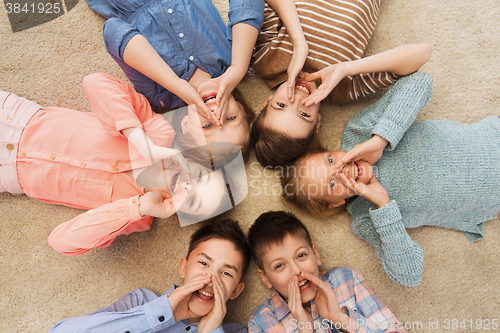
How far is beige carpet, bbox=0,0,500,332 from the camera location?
102cm

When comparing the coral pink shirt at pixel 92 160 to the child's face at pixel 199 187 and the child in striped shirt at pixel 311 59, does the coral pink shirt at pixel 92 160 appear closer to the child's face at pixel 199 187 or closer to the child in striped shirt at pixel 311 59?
the child's face at pixel 199 187

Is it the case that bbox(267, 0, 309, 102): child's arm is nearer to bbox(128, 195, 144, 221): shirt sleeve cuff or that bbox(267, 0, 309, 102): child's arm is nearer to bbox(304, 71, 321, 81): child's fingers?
bbox(304, 71, 321, 81): child's fingers

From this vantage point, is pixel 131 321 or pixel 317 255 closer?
pixel 131 321

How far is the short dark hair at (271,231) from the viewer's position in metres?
0.91

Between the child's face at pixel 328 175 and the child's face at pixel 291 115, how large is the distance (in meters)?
0.10

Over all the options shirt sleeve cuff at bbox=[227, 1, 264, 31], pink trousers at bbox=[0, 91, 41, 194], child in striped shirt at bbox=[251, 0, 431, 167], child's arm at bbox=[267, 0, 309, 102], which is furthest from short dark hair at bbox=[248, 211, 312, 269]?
pink trousers at bbox=[0, 91, 41, 194]

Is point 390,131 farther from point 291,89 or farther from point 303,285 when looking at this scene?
point 303,285

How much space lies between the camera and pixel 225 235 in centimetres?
93

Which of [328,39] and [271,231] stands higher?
[328,39]

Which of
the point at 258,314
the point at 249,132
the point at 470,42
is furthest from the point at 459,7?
the point at 258,314

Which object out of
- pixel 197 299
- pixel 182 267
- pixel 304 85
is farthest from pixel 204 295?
pixel 304 85

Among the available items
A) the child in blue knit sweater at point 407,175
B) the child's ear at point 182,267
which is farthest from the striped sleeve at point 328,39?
the child's ear at point 182,267

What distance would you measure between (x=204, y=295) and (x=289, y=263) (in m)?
0.29

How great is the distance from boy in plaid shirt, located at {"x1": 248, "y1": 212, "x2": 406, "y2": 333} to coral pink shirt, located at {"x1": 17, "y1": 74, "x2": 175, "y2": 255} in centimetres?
43
